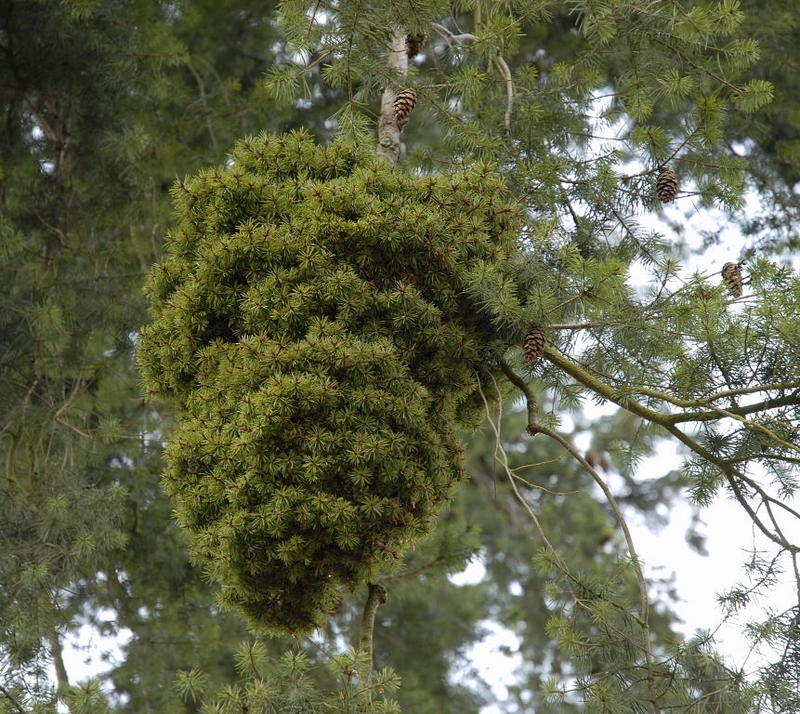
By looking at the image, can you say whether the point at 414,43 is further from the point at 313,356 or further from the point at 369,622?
the point at 369,622

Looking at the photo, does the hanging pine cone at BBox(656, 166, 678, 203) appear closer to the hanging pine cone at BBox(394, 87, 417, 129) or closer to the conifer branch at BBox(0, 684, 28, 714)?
the hanging pine cone at BBox(394, 87, 417, 129)

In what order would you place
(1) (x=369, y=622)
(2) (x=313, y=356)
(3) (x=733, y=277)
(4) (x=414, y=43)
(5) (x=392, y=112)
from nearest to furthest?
(2) (x=313, y=356)
(1) (x=369, y=622)
(3) (x=733, y=277)
(5) (x=392, y=112)
(4) (x=414, y=43)

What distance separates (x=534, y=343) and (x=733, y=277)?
77 centimetres

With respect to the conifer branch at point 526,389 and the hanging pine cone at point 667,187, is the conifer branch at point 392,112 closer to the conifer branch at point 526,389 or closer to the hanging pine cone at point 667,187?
the conifer branch at point 526,389

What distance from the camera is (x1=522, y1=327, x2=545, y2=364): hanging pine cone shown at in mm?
3056

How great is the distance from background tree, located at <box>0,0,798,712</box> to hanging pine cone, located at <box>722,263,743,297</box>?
6cm

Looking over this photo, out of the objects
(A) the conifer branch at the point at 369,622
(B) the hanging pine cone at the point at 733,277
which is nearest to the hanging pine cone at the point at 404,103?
(B) the hanging pine cone at the point at 733,277

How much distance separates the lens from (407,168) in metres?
3.71

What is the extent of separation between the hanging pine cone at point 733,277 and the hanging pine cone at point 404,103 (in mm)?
1228

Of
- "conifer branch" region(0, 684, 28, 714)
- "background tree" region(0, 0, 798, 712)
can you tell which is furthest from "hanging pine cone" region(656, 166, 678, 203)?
"conifer branch" region(0, 684, 28, 714)

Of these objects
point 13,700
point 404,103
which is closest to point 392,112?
point 404,103

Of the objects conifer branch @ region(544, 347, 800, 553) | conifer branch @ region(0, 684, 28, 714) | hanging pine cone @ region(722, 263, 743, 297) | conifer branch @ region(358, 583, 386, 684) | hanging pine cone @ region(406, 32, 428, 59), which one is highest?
hanging pine cone @ region(406, 32, 428, 59)

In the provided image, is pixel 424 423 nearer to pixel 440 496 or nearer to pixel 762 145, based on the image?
pixel 440 496

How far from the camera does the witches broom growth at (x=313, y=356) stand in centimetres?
273
